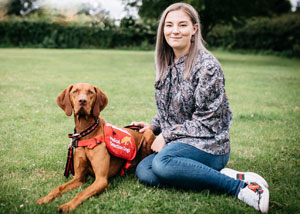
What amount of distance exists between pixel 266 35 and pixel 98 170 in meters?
34.4

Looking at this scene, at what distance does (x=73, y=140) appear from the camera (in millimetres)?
3754

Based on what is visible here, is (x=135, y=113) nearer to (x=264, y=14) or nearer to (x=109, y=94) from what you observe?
(x=109, y=94)

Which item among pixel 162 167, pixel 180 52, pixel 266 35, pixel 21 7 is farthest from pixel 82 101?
pixel 21 7

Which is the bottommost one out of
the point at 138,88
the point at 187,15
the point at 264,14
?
the point at 138,88

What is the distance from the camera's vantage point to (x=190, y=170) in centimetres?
332

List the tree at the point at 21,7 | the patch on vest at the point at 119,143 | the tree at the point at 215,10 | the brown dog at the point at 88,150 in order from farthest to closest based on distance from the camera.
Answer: the tree at the point at 21,7 < the tree at the point at 215,10 < the patch on vest at the point at 119,143 < the brown dog at the point at 88,150

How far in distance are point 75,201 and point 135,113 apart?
4308mm

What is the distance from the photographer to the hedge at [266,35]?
31.8m

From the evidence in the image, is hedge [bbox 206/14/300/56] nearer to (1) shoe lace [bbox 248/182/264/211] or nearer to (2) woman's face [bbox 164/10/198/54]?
(2) woman's face [bbox 164/10/198/54]

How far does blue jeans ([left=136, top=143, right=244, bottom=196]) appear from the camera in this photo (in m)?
3.33

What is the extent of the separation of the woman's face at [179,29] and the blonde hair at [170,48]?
0.17 ft

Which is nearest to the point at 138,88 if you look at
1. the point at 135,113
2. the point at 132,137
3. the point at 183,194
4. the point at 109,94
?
the point at 109,94

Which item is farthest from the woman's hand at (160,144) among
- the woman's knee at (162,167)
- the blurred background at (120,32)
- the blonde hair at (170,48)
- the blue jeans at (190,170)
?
the blurred background at (120,32)

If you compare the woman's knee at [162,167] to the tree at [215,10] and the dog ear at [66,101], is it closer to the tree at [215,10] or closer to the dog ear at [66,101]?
the dog ear at [66,101]
